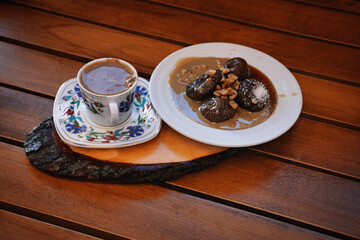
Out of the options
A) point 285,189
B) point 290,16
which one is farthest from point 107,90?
point 290,16

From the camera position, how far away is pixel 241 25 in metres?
1.42

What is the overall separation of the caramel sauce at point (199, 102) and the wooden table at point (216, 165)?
9cm

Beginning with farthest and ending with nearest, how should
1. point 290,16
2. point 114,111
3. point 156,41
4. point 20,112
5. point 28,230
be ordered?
point 290,16, point 156,41, point 20,112, point 114,111, point 28,230

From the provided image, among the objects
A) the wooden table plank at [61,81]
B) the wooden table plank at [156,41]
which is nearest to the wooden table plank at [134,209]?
the wooden table plank at [61,81]

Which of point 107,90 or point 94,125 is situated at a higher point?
point 107,90

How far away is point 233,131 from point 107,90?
387 mm

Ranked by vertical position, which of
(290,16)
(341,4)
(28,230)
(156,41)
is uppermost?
(341,4)

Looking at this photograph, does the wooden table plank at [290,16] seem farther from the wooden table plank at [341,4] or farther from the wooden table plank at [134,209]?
the wooden table plank at [134,209]

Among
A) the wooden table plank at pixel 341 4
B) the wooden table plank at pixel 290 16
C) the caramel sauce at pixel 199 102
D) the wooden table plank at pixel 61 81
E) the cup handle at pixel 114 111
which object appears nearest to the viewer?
the cup handle at pixel 114 111

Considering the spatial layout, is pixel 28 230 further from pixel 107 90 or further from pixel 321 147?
pixel 321 147

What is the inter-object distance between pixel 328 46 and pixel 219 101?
0.70 m

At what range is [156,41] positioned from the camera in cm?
129

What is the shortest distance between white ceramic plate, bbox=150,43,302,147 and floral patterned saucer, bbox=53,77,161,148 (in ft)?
0.16

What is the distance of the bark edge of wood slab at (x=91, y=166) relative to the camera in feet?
2.81
